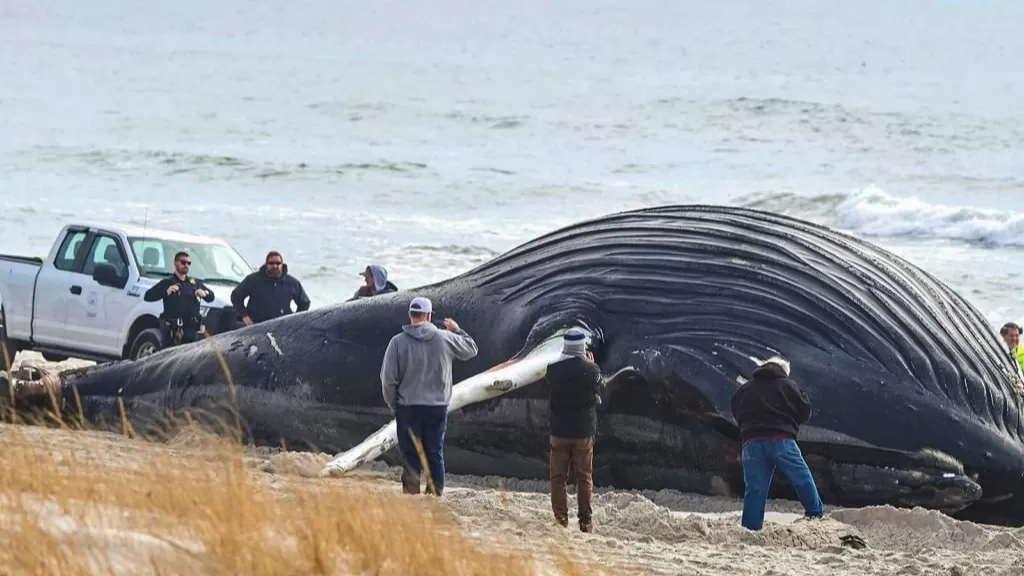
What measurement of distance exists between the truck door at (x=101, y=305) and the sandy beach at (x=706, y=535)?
7492 millimetres

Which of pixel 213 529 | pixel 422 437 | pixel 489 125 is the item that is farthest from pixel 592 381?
pixel 489 125

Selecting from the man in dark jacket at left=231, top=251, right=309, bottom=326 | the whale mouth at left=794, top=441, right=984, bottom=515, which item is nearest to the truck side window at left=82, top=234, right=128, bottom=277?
the man in dark jacket at left=231, top=251, right=309, bottom=326

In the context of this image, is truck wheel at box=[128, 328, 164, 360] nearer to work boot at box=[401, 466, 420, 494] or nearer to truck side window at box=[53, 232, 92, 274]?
truck side window at box=[53, 232, 92, 274]

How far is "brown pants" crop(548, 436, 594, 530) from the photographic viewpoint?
9.69m

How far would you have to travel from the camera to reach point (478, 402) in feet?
38.5

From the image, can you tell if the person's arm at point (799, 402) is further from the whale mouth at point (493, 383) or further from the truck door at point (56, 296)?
the truck door at point (56, 296)

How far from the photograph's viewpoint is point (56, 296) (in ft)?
63.2

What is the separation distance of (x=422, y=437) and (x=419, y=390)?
0.34 m

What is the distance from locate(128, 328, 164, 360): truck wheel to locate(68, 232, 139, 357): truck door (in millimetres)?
434

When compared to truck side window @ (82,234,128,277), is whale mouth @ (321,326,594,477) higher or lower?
lower

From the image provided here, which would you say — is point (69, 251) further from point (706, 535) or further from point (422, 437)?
→ point (706, 535)

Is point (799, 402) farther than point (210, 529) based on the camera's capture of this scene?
Yes

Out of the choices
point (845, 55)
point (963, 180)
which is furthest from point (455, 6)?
→ point (963, 180)

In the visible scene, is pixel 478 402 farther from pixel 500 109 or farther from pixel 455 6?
pixel 455 6
